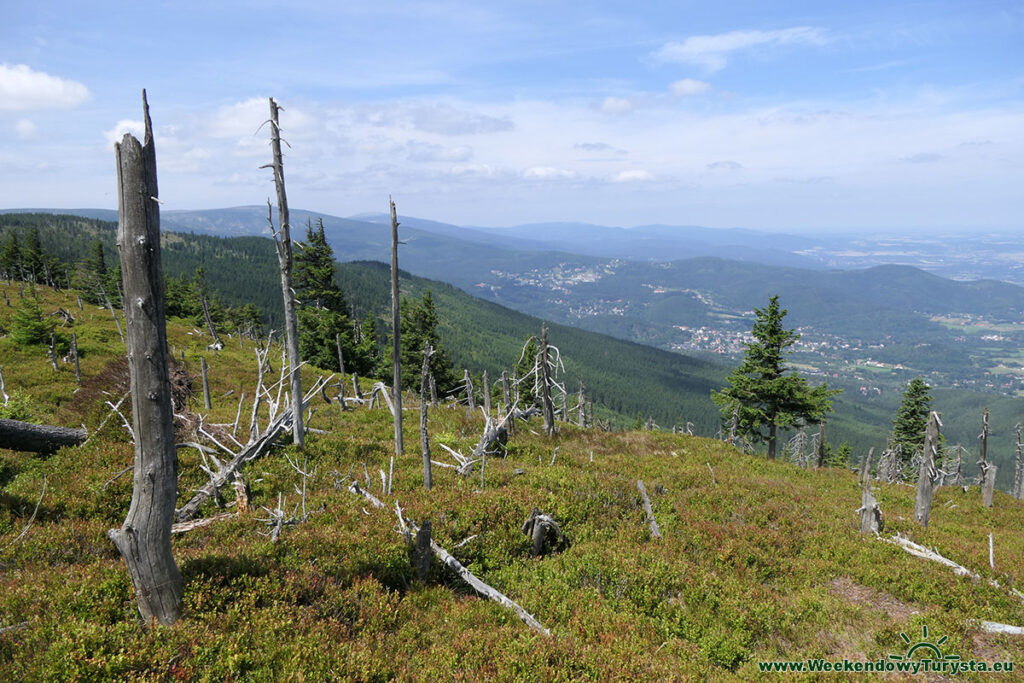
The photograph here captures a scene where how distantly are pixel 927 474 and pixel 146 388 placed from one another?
20642 millimetres

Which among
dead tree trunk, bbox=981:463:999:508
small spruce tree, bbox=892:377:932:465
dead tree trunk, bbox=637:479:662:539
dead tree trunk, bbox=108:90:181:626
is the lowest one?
small spruce tree, bbox=892:377:932:465

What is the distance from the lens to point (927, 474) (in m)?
14.8

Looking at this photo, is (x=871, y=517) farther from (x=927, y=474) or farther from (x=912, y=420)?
(x=912, y=420)

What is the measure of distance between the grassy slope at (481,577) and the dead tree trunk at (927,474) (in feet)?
2.75

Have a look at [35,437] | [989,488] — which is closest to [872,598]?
[989,488]

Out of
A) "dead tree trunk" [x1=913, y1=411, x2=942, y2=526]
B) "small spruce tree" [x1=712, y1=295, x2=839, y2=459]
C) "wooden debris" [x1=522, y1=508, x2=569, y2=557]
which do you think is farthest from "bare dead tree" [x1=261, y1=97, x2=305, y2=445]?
"small spruce tree" [x1=712, y1=295, x2=839, y2=459]

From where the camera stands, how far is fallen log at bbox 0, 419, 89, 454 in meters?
9.59

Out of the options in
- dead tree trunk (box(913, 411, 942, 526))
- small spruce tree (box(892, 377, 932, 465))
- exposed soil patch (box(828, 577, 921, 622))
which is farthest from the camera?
small spruce tree (box(892, 377, 932, 465))

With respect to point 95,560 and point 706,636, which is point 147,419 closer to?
point 95,560

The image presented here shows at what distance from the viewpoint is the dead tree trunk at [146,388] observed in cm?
465

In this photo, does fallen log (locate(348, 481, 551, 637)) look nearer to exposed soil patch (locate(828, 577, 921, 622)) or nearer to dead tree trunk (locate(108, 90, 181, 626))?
dead tree trunk (locate(108, 90, 181, 626))

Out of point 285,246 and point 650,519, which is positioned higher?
point 285,246

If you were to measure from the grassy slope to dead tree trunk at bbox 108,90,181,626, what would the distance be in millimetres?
563

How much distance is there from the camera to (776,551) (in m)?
11.3
